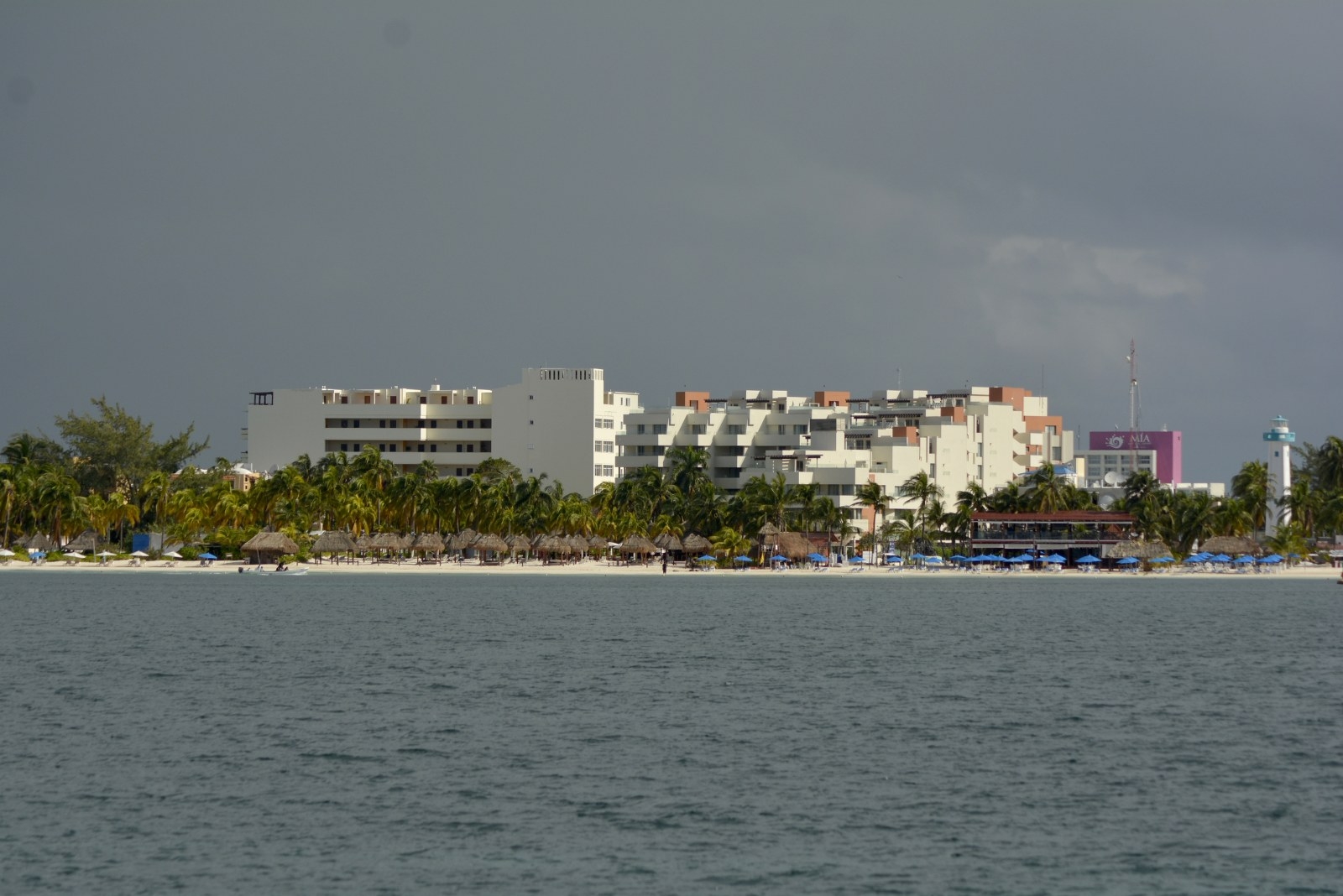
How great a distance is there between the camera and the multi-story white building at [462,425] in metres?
175

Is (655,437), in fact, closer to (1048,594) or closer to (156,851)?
(1048,594)

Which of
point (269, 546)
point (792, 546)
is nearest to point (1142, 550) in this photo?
point (792, 546)

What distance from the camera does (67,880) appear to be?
25.3 meters

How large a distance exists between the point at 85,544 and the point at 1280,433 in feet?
424

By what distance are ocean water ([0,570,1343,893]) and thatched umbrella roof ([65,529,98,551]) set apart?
72070 mm

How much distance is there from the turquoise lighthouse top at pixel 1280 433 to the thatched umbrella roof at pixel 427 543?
98.1m

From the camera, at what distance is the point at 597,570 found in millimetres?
150500

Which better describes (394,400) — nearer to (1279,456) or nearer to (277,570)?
(277,570)

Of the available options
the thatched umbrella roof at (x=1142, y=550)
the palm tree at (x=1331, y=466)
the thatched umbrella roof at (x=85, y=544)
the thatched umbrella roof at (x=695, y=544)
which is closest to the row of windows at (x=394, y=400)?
the thatched umbrella roof at (x=695, y=544)

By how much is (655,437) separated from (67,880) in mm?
148494

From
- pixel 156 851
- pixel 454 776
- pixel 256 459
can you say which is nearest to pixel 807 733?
pixel 454 776

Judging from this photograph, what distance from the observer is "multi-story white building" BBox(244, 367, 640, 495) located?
175125mm

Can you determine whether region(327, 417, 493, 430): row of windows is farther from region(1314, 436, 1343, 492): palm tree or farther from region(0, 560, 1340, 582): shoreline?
region(1314, 436, 1343, 492): palm tree

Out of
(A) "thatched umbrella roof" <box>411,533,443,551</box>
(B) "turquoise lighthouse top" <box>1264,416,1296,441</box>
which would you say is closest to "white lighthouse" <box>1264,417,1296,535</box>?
(B) "turquoise lighthouse top" <box>1264,416,1296,441</box>
